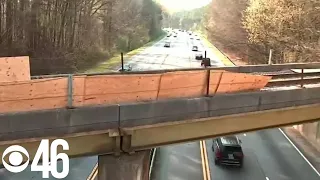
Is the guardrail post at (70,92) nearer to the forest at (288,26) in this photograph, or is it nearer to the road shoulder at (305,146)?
the road shoulder at (305,146)

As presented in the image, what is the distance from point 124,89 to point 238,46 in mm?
40946

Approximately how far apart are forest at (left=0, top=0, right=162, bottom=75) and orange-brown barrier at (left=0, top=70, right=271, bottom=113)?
842 inches

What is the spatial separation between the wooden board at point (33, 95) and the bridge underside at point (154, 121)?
0.26m

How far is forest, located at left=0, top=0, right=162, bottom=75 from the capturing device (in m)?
29.3

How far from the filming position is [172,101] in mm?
9828

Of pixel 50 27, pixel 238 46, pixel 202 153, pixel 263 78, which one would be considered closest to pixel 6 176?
pixel 202 153

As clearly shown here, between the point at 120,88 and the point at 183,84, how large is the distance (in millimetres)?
1770

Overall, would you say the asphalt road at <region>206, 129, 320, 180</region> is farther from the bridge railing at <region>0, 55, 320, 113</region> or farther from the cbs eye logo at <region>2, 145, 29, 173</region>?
the cbs eye logo at <region>2, 145, 29, 173</region>

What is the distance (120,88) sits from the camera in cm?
935

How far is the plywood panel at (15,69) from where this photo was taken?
8305mm

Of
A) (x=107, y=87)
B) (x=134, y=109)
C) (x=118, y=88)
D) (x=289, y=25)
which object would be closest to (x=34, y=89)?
(x=107, y=87)

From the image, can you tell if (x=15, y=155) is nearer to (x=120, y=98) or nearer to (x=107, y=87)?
(x=107, y=87)

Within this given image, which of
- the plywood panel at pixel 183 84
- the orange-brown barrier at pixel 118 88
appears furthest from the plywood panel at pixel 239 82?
the plywood panel at pixel 183 84

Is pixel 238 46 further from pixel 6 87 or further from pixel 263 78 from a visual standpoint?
pixel 6 87
